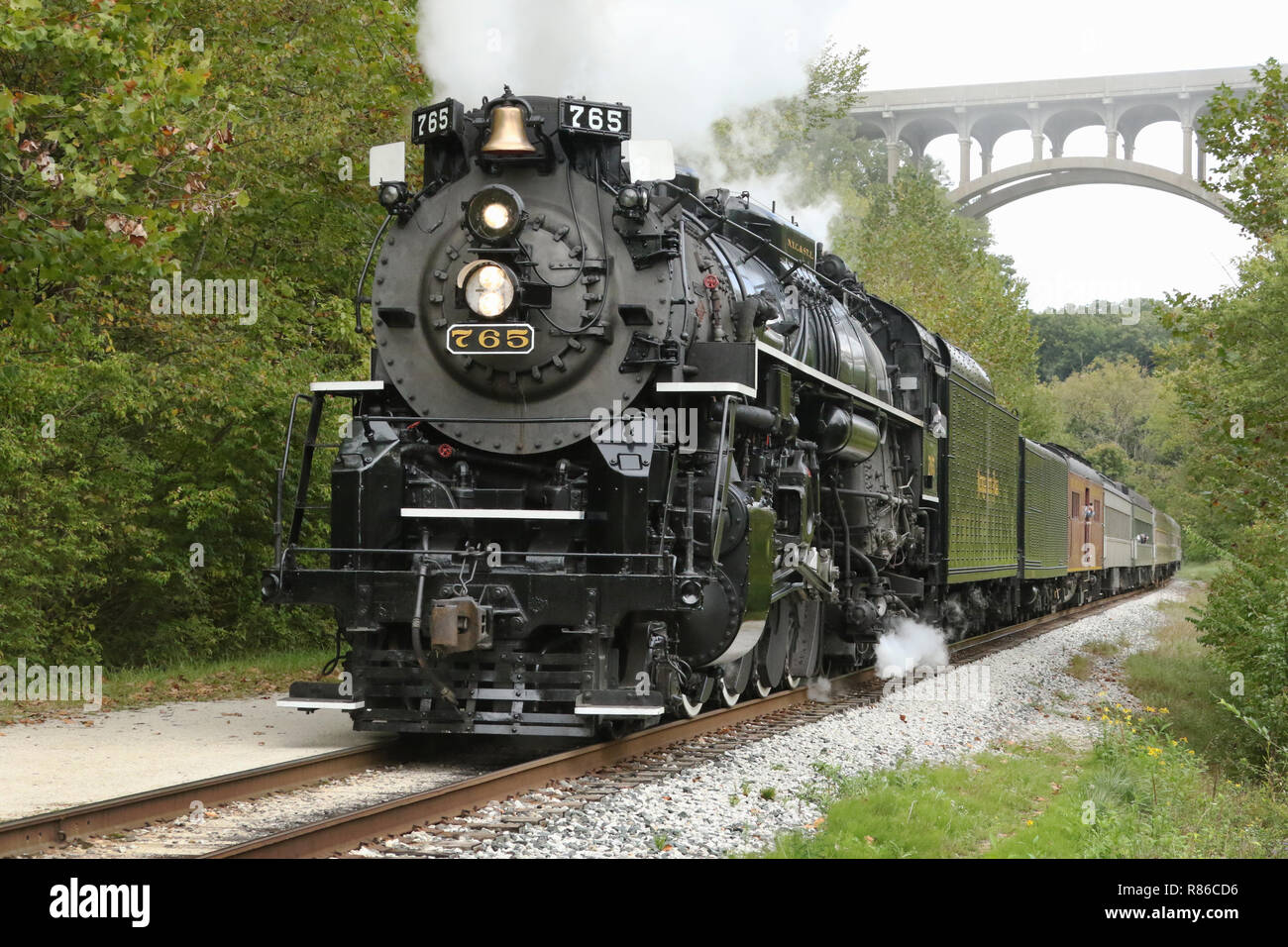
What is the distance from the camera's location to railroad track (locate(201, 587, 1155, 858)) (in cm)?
555

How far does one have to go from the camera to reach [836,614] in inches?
482

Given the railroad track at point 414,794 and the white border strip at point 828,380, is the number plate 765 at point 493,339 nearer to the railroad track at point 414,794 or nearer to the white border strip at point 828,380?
the white border strip at point 828,380

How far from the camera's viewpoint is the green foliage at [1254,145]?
15.1 meters

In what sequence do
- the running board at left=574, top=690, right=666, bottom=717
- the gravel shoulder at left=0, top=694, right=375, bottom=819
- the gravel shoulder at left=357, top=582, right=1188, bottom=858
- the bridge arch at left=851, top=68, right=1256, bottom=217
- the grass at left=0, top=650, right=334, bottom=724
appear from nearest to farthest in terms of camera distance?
the gravel shoulder at left=357, top=582, right=1188, bottom=858
the gravel shoulder at left=0, top=694, right=375, bottom=819
the running board at left=574, top=690, right=666, bottom=717
the grass at left=0, top=650, right=334, bottom=724
the bridge arch at left=851, top=68, right=1256, bottom=217

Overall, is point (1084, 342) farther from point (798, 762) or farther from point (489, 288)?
point (489, 288)

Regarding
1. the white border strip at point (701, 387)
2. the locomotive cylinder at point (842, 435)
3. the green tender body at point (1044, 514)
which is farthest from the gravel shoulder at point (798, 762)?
the green tender body at point (1044, 514)

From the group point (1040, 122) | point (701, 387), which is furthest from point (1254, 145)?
point (1040, 122)

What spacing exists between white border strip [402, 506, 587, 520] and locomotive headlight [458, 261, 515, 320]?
121cm

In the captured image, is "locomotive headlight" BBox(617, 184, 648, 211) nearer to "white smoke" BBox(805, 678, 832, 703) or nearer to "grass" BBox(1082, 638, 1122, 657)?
"white smoke" BBox(805, 678, 832, 703)

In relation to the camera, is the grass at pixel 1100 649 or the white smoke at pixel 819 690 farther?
the grass at pixel 1100 649

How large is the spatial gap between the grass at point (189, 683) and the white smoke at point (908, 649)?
5.63 metres

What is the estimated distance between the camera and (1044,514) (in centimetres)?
2211

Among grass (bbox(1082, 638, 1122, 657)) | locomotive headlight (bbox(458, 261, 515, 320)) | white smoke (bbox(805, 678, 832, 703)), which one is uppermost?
locomotive headlight (bbox(458, 261, 515, 320))

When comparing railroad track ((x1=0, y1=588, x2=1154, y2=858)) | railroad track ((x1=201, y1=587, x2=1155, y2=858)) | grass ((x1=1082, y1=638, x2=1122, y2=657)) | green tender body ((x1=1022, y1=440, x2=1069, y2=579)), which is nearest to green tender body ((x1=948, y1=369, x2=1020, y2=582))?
green tender body ((x1=1022, y1=440, x2=1069, y2=579))
